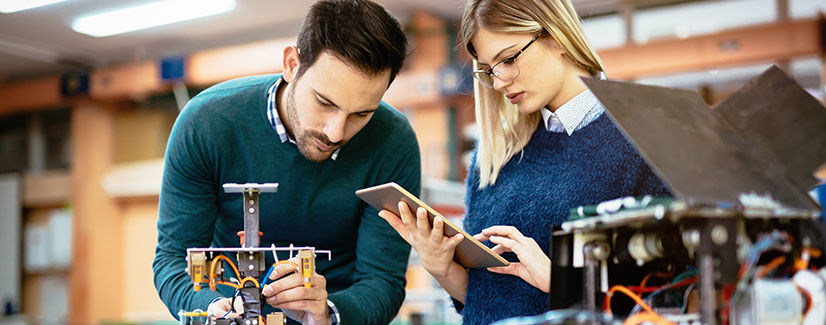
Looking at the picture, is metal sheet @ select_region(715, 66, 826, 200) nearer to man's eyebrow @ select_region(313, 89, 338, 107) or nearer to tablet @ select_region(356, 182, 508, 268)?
tablet @ select_region(356, 182, 508, 268)

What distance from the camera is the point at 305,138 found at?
166 centimetres

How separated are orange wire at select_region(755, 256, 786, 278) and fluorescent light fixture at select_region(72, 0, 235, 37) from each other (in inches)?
206

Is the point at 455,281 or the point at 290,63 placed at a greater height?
the point at 290,63

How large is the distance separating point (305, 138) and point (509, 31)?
1.59 feet

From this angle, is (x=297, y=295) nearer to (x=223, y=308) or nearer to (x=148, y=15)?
(x=223, y=308)

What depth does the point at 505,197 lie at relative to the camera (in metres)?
1.64

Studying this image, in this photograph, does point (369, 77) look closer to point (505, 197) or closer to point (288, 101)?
point (288, 101)

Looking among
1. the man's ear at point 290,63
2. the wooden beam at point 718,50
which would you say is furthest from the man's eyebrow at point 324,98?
the wooden beam at point 718,50

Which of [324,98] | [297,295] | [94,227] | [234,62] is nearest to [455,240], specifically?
[297,295]

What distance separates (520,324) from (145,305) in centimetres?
724

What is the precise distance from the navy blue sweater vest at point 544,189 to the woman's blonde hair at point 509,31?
3 cm

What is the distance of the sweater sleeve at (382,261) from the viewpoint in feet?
5.60

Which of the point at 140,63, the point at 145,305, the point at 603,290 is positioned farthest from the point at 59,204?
the point at 603,290

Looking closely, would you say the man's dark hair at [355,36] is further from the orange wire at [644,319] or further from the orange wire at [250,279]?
the orange wire at [644,319]
